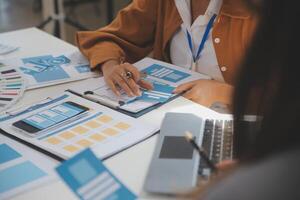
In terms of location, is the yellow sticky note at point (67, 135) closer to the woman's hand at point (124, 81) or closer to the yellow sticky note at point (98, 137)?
the yellow sticky note at point (98, 137)

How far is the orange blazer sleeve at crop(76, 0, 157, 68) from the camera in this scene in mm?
1559

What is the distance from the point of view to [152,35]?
166 centimetres

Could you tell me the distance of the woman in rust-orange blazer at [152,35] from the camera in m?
1.41

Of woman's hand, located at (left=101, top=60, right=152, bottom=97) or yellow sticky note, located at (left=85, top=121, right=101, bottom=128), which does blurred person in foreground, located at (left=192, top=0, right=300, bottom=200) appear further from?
woman's hand, located at (left=101, top=60, right=152, bottom=97)

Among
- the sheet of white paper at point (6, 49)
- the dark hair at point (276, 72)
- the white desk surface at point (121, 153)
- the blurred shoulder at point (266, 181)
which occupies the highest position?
the dark hair at point (276, 72)

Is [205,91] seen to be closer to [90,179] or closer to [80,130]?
[80,130]

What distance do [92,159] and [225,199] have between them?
43 centimetres

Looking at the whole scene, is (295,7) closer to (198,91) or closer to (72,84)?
(198,91)

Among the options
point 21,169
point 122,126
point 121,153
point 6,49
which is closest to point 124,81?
point 122,126

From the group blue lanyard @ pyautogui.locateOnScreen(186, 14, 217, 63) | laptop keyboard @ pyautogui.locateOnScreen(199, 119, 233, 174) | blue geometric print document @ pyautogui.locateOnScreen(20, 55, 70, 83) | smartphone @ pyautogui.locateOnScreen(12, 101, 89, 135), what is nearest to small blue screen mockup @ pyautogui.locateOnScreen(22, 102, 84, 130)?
smartphone @ pyautogui.locateOnScreen(12, 101, 89, 135)

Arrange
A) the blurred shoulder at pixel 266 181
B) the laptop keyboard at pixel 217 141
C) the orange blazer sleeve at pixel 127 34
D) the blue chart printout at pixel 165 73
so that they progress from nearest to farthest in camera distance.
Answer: the blurred shoulder at pixel 266 181 < the laptop keyboard at pixel 217 141 < the blue chart printout at pixel 165 73 < the orange blazer sleeve at pixel 127 34

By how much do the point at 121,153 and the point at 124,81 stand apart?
13.2 inches

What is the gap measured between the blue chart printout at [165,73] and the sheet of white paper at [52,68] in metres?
0.18

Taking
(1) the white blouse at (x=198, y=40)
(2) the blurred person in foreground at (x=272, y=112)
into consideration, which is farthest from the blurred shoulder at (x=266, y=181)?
(1) the white blouse at (x=198, y=40)
